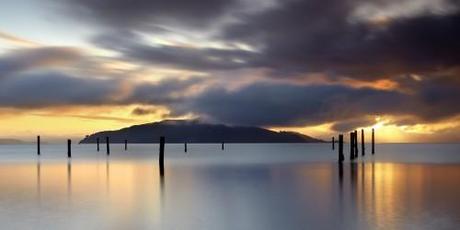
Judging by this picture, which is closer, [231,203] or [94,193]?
[231,203]

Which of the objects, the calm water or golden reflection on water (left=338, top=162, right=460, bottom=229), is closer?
the calm water

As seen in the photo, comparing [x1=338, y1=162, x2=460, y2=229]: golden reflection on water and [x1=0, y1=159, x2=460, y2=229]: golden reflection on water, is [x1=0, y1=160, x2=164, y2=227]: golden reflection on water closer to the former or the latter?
[x1=0, y1=159, x2=460, y2=229]: golden reflection on water

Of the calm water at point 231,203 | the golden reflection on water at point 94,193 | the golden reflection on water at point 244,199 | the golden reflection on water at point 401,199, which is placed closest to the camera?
the calm water at point 231,203

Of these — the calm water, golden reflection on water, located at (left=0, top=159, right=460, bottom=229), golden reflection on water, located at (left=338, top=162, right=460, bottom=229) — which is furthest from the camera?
golden reflection on water, located at (left=0, top=159, right=460, bottom=229)

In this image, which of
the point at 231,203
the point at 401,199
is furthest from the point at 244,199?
the point at 401,199

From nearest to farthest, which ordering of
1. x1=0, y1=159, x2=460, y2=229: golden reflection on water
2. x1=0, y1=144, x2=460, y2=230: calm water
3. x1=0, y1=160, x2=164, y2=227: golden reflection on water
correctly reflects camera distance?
x1=0, y1=144, x2=460, y2=230: calm water < x1=0, y1=159, x2=460, y2=229: golden reflection on water < x1=0, y1=160, x2=164, y2=227: golden reflection on water

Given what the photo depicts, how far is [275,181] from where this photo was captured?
3781 cm

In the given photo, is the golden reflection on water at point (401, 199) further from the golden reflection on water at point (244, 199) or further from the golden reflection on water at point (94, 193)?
the golden reflection on water at point (94, 193)

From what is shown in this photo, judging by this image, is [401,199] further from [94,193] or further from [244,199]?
[94,193]

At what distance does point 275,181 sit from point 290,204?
12811 millimetres

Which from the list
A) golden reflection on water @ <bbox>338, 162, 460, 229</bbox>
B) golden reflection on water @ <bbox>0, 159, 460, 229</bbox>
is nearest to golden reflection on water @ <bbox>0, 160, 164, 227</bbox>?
golden reflection on water @ <bbox>0, 159, 460, 229</bbox>

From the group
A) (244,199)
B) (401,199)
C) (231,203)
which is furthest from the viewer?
(401,199)

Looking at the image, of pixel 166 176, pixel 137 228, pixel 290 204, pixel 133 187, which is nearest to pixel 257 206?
pixel 290 204

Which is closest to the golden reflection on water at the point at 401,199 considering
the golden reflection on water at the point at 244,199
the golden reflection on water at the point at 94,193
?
the golden reflection on water at the point at 244,199
